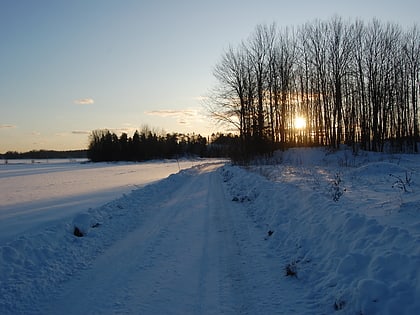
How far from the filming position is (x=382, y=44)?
42469 mm

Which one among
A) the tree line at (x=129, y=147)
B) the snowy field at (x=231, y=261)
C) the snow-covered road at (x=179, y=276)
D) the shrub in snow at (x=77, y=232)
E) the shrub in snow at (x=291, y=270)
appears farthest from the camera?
the tree line at (x=129, y=147)

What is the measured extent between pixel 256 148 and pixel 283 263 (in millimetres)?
33473

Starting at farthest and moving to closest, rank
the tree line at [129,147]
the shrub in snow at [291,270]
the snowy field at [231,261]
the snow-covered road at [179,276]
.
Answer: the tree line at [129,147] < the shrub in snow at [291,270] < the snow-covered road at [179,276] < the snowy field at [231,261]

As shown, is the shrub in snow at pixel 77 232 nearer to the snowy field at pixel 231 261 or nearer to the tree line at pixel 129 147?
the snowy field at pixel 231 261

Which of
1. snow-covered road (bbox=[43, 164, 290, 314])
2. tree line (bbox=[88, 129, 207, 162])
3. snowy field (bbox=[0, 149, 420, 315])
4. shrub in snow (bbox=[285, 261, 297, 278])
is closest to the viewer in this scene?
snowy field (bbox=[0, 149, 420, 315])

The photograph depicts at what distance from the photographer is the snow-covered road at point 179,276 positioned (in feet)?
15.6

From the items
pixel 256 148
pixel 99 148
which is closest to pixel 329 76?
pixel 256 148

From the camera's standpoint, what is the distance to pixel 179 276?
5.79 meters

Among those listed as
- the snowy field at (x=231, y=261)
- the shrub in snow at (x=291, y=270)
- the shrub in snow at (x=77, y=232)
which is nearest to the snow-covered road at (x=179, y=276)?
the snowy field at (x=231, y=261)

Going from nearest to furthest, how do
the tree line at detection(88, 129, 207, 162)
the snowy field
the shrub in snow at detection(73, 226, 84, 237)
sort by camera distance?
the snowy field → the shrub in snow at detection(73, 226, 84, 237) → the tree line at detection(88, 129, 207, 162)

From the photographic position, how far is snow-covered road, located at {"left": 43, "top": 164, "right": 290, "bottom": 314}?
475 cm

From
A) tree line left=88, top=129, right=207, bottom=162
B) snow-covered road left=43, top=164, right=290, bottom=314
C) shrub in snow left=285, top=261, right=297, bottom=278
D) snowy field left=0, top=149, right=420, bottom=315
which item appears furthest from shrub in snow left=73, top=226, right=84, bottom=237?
tree line left=88, top=129, right=207, bottom=162

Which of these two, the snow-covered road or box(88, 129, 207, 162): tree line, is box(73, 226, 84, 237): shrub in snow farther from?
box(88, 129, 207, 162): tree line

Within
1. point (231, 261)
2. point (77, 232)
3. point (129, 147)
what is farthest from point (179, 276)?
point (129, 147)
